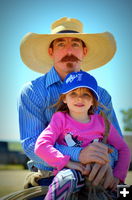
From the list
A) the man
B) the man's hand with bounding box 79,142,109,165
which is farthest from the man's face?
the man's hand with bounding box 79,142,109,165

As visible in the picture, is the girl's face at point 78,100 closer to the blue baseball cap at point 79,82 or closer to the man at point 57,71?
the blue baseball cap at point 79,82

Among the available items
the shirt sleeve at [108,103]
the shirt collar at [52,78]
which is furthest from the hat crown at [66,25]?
the shirt sleeve at [108,103]

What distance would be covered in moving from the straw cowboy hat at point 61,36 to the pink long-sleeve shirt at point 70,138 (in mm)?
1068

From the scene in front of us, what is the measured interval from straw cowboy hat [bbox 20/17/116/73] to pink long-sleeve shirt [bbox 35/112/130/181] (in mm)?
1068

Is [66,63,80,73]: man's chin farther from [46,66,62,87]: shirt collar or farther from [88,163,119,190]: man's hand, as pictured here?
[88,163,119,190]: man's hand

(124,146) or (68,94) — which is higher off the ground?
(68,94)

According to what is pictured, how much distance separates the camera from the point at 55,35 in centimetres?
400

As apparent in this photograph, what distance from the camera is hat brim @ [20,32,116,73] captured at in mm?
4138

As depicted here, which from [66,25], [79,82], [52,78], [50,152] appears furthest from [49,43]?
[50,152]

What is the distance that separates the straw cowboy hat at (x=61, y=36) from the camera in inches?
161

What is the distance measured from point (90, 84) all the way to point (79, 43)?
2.96 ft

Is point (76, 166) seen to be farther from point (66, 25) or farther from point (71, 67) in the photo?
point (66, 25)

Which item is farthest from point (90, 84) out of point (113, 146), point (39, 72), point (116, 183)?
point (39, 72)

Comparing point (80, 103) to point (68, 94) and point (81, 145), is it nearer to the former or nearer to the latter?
point (68, 94)
